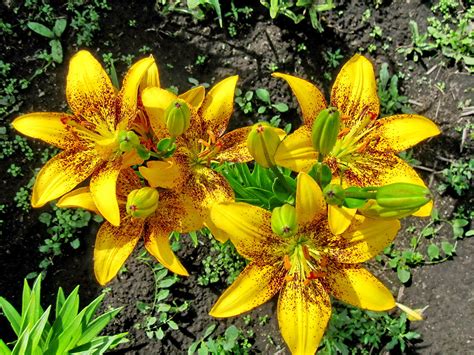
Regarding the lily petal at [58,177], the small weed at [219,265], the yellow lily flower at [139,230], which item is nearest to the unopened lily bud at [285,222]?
the yellow lily flower at [139,230]

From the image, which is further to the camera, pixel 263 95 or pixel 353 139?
pixel 263 95

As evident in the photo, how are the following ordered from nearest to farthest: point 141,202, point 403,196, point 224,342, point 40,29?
point 403,196 → point 141,202 → point 224,342 → point 40,29

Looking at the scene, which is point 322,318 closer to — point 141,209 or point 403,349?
point 141,209

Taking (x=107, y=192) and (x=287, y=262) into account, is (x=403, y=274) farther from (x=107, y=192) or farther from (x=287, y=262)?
(x=107, y=192)

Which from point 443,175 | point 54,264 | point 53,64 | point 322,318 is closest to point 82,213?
point 54,264

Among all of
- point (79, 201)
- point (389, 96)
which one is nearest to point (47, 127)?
point (79, 201)

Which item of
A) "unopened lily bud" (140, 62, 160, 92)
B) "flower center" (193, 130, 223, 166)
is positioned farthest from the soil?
"unopened lily bud" (140, 62, 160, 92)

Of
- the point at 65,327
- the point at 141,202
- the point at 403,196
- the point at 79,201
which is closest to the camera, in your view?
the point at 403,196
